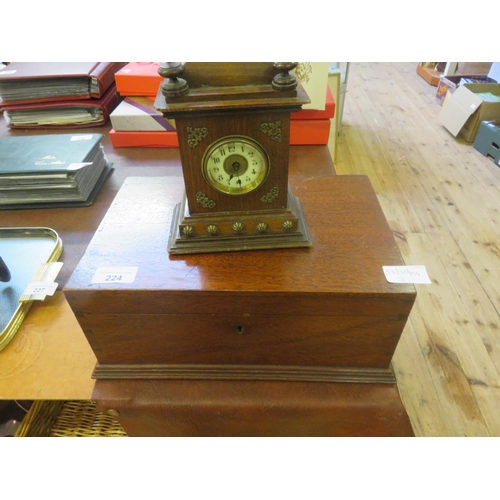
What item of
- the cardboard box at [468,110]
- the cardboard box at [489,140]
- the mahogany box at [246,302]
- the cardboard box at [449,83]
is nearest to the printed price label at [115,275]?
the mahogany box at [246,302]

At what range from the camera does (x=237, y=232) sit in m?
0.74

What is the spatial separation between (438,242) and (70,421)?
70.7 inches

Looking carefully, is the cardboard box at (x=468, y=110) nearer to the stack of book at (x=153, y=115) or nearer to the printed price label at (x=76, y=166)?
the stack of book at (x=153, y=115)

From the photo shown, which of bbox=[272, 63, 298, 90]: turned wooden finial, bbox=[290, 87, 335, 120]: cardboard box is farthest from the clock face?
bbox=[290, 87, 335, 120]: cardboard box

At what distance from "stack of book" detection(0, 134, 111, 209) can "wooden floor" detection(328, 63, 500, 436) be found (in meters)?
1.31

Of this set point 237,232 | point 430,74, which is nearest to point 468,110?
point 430,74

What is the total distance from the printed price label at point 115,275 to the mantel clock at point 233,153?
3.5 inches

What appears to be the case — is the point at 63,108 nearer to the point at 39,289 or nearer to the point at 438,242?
the point at 39,289

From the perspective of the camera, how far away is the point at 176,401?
79 centimetres

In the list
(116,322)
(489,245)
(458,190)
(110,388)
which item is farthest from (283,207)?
(458,190)

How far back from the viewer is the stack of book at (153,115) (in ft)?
4.39

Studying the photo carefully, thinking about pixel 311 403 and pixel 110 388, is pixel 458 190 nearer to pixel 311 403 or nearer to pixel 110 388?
pixel 311 403

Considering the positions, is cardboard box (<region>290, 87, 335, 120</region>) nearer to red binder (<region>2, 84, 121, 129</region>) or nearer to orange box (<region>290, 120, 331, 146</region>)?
orange box (<region>290, 120, 331, 146</region>)

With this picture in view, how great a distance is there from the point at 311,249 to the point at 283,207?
101mm
